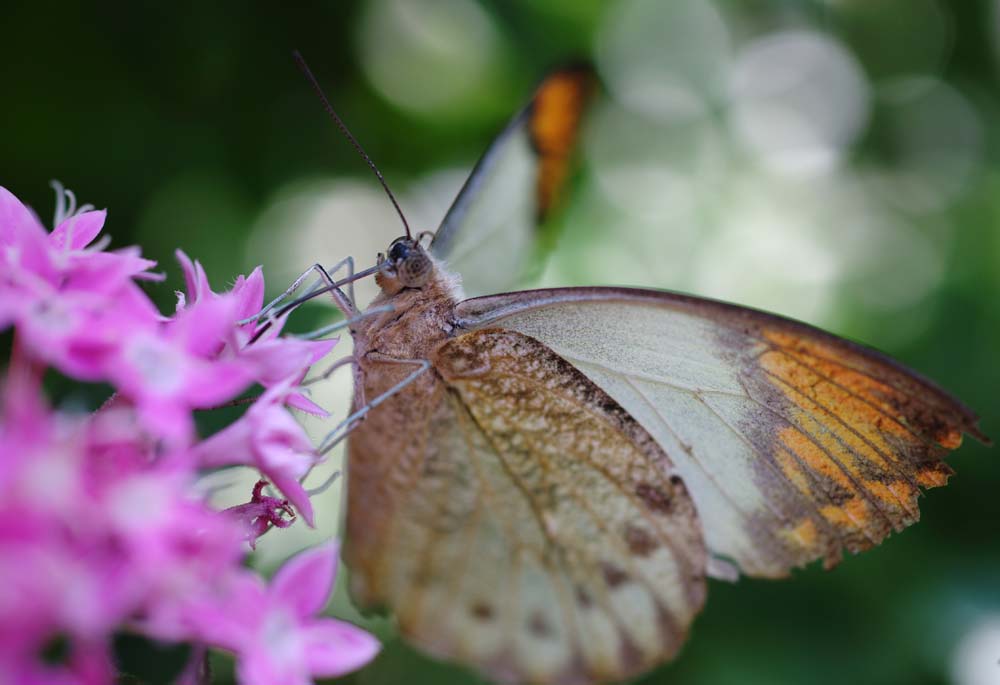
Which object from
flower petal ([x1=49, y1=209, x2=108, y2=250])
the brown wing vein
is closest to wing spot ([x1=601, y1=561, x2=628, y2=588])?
the brown wing vein

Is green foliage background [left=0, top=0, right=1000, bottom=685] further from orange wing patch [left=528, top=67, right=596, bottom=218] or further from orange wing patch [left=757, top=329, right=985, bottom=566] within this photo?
orange wing patch [left=757, top=329, right=985, bottom=566]

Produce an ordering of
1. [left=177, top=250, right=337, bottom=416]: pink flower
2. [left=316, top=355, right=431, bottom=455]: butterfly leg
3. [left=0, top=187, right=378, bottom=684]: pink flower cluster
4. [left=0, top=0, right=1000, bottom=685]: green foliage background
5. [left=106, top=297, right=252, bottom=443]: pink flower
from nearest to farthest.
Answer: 1. [left=0, top=187, right=378, bottom=684]: pink flower cluster
2. [left=106, top=297, right=252, bottom=443]: pink flower
3. [left=177, top=250, right=337, bottom=416]: pink flower
4. [left=316, top=355, right=431, bottom=455]: butterfly leg
5. [left=0, top=0, right=1000, bottom=685]: green foliage background

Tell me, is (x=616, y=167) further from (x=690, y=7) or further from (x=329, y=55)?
(x=329, y=55)

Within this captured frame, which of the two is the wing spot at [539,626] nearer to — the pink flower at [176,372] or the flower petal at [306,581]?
the flower petal at [306,581]

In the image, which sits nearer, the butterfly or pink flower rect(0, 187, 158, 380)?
pink flower rect(0, 187, 158, 380)

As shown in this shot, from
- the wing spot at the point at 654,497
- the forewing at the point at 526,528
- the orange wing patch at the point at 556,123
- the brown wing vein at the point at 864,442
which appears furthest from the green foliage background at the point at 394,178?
the brown wing vein at the point at 864,442

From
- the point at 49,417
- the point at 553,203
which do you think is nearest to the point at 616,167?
the point at 553,203
